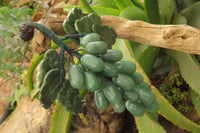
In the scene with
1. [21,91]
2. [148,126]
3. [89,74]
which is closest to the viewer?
[89,74]

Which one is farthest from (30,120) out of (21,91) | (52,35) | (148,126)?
(52,35)

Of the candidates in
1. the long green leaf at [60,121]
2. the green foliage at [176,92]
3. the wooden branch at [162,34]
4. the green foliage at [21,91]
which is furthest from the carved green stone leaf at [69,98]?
the green foliage at [21,91]

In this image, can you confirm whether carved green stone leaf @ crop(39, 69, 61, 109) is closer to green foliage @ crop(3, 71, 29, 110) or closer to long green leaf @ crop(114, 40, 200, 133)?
long green leaf @ crop(114, 40, 200, 133)

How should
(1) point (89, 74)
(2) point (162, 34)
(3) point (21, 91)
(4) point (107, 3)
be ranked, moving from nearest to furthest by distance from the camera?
(1) point (89, 74), (2) point (162, 34), (4) point (107, 3), (3) point (21, 91)

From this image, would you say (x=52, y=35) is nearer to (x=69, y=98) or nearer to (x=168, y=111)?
(x=69, y=98)

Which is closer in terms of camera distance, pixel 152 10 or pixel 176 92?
pixel 152 10

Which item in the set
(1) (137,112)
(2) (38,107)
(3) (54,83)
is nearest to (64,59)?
(3) (54,83)
